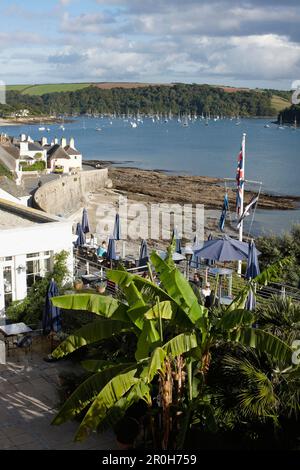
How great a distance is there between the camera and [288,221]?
51.8 m

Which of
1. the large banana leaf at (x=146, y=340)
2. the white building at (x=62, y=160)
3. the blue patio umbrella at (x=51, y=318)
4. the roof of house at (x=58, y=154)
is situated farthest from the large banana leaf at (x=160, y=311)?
the roof of house at (x=58, y=154)

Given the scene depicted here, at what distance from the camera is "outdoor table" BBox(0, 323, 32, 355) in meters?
14.5

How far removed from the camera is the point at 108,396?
812 cm

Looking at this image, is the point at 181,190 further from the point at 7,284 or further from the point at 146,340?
the point at 146,340

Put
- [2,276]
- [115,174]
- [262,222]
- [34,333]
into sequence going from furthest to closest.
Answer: [115,174]
[262,222]
[2,276]
[34,333]

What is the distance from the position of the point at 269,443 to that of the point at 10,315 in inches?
354

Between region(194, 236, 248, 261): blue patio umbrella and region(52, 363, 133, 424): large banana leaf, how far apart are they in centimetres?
739

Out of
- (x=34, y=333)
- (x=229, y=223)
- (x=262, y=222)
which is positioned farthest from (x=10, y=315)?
(x=262, y=222)

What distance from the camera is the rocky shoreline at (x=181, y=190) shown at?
198ft

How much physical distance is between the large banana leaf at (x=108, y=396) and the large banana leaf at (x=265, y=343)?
1628 mm

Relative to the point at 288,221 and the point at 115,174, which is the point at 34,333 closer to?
the point at 288,221

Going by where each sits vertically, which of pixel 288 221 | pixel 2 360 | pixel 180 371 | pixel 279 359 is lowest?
pixel 288 221

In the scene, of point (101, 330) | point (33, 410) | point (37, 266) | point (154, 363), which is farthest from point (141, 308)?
point (37, 266)

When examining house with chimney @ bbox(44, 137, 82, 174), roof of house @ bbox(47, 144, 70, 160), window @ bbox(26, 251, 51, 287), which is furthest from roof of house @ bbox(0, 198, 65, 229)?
roof of house @ bbox(47, 144, 70, 160)
